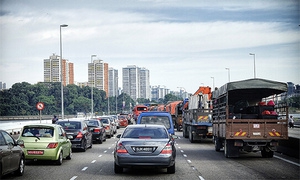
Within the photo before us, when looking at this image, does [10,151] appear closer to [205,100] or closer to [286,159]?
[286,159]

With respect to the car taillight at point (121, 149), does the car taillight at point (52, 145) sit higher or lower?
lower

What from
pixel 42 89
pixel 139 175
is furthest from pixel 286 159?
pixel 42 89

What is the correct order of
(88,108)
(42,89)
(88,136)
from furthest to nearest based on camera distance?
1. (88,108)
2. (42,89)
3. (88,136)

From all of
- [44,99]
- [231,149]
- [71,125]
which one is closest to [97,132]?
[71,125]

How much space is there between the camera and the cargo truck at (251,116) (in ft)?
65.9

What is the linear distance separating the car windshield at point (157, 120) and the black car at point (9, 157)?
821 cm

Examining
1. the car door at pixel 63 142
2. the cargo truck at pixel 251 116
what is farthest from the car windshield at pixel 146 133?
the cargo truck at pixel 251 116

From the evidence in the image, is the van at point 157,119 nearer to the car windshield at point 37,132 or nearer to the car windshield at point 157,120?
the car windshield at point 157,120

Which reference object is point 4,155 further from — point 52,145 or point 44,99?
point 44,99

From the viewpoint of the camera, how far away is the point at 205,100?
3362 centimetres

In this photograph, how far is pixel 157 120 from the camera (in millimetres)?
22250

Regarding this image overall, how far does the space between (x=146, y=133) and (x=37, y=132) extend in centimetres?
441

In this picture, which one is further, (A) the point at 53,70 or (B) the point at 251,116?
(A) the point at 53,70

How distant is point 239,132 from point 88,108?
13581 cm
